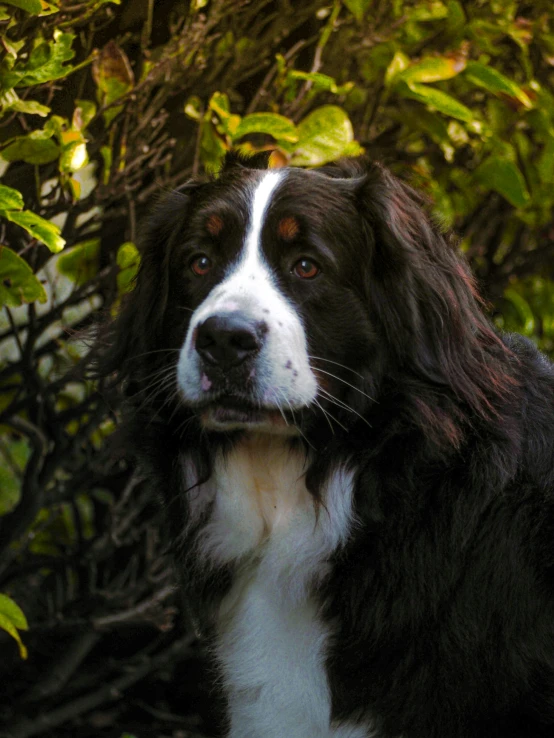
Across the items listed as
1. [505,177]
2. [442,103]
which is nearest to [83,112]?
[442,103]

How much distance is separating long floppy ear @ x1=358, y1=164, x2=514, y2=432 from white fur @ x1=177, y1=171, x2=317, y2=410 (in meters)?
0.31

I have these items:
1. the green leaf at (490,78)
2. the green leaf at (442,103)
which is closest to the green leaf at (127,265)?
the green leaf at (442,103)

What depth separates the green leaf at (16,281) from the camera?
2.77 meters

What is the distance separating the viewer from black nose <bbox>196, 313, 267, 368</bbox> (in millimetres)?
2514

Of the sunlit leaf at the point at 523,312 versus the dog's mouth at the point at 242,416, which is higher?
the dog's mouth at the point at 242,416

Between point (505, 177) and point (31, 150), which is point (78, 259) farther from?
point (505, 177)

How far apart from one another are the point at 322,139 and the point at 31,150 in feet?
2.99

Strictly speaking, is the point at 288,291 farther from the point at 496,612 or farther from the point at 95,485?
the point at 95,485

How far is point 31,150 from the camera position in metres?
2.87

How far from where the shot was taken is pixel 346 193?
2.92 m

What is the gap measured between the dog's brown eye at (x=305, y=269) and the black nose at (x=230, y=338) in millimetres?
260

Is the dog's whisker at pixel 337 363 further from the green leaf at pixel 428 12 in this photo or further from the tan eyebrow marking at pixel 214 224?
the green leaf at pixel 428 12

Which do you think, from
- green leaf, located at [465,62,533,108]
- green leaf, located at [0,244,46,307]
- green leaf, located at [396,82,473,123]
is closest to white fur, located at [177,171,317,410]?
green leaf, located at [0,244,46,307]

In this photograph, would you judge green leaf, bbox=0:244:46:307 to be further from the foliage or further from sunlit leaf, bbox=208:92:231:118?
sunlit leaf, bbox=208:92:231:118
